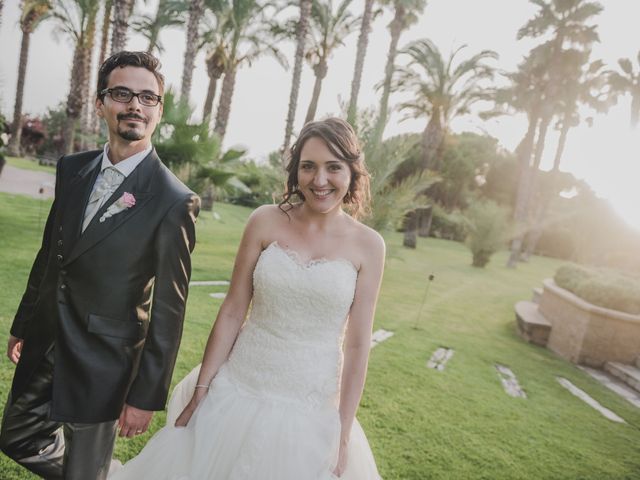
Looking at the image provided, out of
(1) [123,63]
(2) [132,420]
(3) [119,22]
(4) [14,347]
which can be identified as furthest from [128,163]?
(3) [119,22]

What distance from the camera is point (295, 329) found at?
2197mm

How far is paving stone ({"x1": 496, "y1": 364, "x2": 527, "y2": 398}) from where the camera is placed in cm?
589

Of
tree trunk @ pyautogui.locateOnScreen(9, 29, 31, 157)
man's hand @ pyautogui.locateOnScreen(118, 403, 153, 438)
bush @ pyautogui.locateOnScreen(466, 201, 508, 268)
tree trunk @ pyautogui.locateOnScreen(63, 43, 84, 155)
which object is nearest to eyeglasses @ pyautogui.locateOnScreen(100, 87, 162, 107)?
Result: man's hand @ pyautogui.locateOnScreen(118, 403, 153, 438)

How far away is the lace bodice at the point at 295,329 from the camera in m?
2.09

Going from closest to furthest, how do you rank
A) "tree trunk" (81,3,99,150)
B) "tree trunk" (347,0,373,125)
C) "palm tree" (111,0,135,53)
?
"palm tree" (111,0,135,53) → "tree trunk" (81,3,99,150) → "tree trunk" (347,0,373,125)

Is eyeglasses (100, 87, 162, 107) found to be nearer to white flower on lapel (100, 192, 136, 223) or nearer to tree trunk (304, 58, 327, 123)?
white flower on lapel (100, 192, 136, 223)

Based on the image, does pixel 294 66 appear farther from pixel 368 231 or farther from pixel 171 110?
pixel 368 231

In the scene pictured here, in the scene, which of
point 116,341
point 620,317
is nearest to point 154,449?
point 116,341

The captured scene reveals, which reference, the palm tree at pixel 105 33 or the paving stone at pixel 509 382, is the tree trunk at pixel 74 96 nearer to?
the palm tree at pixel 105 33

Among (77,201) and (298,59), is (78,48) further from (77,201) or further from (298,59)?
(77,201)

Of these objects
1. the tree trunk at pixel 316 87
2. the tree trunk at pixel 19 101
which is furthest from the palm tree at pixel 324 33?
the tree trunk at pixel 19 101

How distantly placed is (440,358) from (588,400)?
2132mm

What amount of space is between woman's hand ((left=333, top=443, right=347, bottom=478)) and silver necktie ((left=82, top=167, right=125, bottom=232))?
60.7 inches

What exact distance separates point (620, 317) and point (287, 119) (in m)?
14.8
